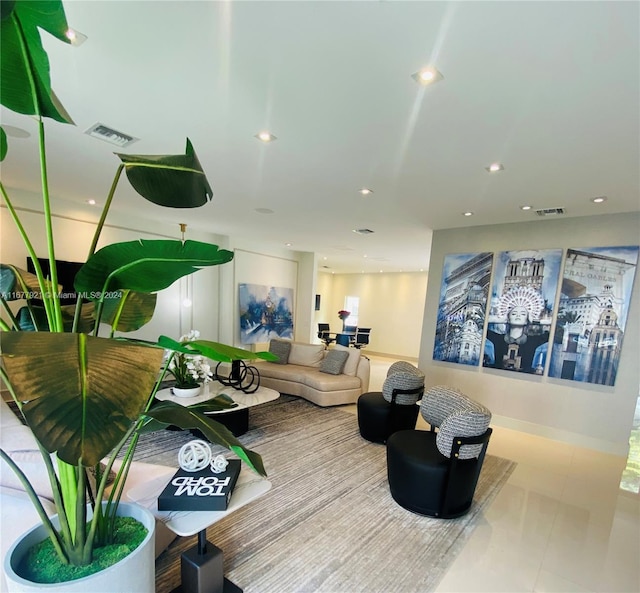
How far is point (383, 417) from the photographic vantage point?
3.54 metres

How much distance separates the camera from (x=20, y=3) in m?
0.74

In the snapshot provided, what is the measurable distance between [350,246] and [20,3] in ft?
20.3

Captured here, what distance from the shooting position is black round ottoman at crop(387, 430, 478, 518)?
93.2 inches

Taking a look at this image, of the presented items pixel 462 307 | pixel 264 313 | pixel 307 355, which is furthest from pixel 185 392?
pixel 264 313

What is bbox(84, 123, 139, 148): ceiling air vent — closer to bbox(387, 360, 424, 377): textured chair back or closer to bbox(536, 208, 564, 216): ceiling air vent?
bbox(387, 360, 424, 377): textured chair back

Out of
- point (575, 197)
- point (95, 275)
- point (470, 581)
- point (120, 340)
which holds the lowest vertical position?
point (470, 581)

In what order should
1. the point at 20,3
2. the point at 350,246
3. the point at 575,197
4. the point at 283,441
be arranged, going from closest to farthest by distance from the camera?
the point at 20,3, the point at 575,197, the point at 283,441, the point at 350,246

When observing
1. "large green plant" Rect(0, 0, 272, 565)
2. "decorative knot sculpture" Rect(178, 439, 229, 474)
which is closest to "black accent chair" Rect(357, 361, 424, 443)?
"decorative knot sculpture" Rect(178, 439, 229, 474)

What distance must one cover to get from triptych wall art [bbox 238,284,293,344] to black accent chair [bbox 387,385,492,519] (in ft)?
17.1

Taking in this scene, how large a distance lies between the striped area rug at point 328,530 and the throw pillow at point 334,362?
170 cm

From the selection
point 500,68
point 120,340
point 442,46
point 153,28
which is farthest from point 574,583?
point 153,28

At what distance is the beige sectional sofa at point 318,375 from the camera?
15.9ft

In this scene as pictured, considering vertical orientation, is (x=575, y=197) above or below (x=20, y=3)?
above

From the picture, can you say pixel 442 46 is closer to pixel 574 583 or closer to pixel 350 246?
pixel 574 583
